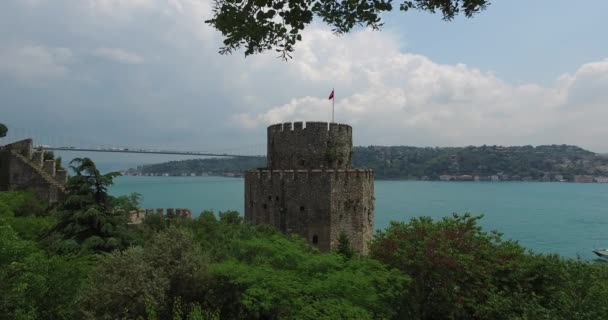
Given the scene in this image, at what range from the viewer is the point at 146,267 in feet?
38.4

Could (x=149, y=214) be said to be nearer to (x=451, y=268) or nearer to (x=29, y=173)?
(x=29, y=173)

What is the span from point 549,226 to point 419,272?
2886 inches

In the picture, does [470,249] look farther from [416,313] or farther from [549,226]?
[549,226]

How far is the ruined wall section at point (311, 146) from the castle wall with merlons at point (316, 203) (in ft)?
2.66

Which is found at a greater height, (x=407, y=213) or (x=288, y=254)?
(x=288, y=254)

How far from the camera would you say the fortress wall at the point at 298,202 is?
19.3m

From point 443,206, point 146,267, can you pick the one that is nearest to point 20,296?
point 146,267

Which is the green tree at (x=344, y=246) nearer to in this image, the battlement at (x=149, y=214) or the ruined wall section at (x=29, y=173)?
the battlement at (x=149, y=214)

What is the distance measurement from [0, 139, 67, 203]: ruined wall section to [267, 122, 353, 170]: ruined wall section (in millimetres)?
12371

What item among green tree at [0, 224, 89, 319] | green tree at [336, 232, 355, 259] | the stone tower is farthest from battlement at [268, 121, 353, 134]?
green tree at [0, 224, 89, 319]

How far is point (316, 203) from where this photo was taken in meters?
19.4

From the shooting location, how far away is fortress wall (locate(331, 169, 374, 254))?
63.8 ft

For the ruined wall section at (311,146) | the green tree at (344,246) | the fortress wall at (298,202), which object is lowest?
the green tree at (344,246)

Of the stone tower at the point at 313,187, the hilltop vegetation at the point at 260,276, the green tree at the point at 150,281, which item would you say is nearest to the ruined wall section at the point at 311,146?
the stone tower at the point at 313,187
